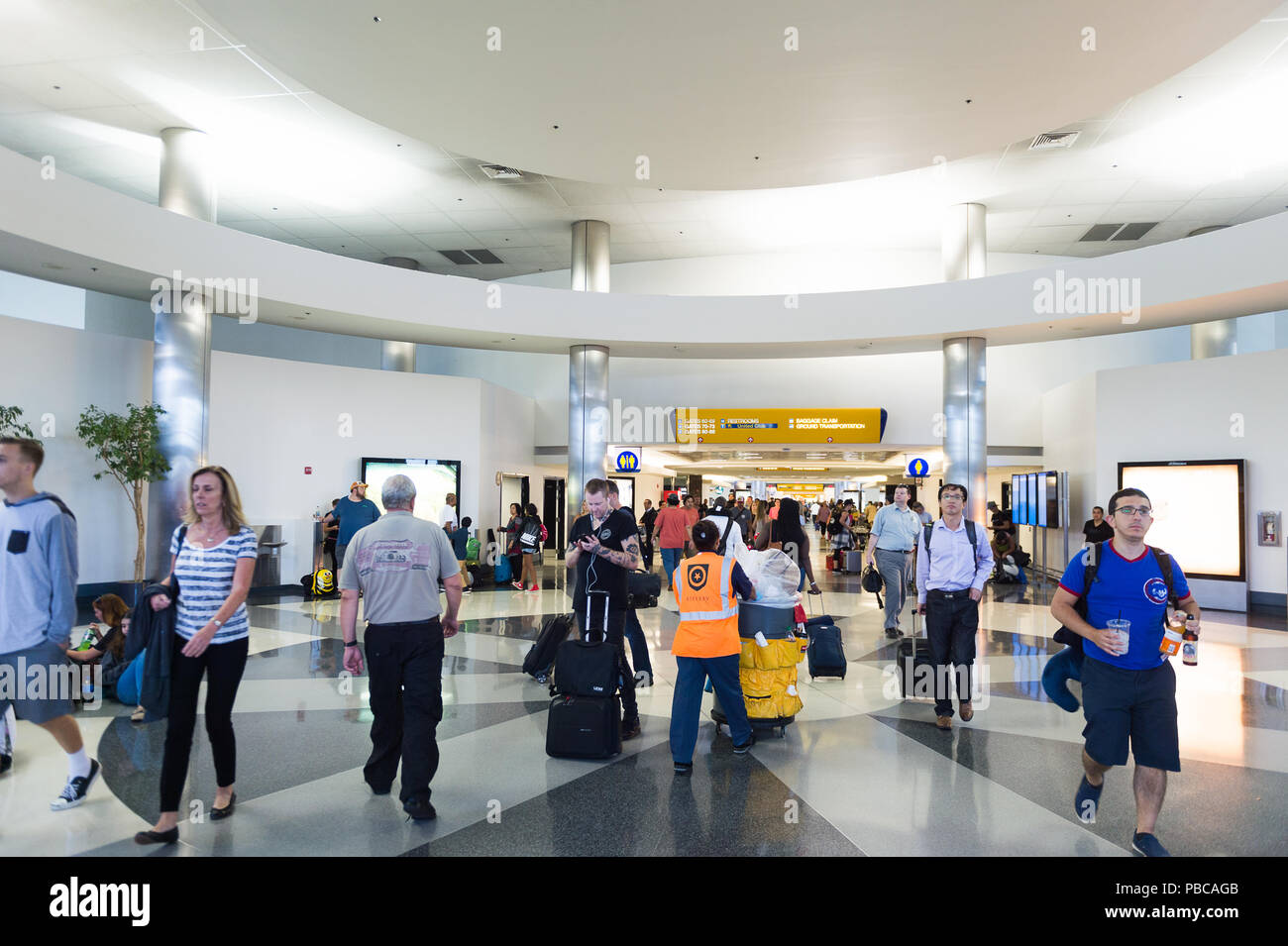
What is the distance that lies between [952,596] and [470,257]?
1642 centimetres

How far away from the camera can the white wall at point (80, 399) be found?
1062 cm

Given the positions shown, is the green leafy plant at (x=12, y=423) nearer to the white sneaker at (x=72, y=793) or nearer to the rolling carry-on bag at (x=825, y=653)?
the white sneaker at (x=72, y=793)

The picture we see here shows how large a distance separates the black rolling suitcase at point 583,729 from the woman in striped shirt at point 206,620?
6.05 feet

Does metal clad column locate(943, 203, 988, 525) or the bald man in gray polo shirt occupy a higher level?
metal clad column locate(943, 203, 988, 525)

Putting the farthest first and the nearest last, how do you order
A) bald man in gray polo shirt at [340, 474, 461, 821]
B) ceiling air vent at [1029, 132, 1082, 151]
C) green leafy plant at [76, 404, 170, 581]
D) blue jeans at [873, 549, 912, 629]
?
ceiling air vent at [1029, 132, 1082, 151] < green leafy plant at [76, 404, 170, 581] < blue jeans at [873, 549, 912, 629] < bald man in gray polo shirt at [340, 474, 461, 821]

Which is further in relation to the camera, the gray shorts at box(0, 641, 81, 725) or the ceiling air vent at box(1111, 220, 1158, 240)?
the ceiling air vent at box(1111, 220, 1158, 240)

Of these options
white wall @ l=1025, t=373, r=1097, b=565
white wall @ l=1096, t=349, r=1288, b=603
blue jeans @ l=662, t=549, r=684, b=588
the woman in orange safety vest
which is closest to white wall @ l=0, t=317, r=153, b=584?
blue jeans @ l=662, t=549, r=684, b=588

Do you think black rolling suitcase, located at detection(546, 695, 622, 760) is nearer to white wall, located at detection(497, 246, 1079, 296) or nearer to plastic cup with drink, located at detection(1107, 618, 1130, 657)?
plastic cup with drink, located at detection(1107, 618, 1130, 657)

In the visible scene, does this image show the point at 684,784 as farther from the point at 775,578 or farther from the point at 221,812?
the point at 221,812

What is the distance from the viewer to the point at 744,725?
5.04 metres

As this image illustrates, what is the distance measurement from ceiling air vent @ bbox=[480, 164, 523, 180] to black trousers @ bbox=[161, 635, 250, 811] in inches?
458

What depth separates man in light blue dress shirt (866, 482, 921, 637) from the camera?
9227 mm

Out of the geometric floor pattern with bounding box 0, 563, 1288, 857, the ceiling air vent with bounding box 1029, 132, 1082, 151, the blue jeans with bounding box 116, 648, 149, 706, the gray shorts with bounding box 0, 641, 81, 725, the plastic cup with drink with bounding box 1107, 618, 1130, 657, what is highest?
the ceiling air vent with bounding box 1029, 132, 1082, 151

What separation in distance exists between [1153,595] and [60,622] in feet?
16.7
